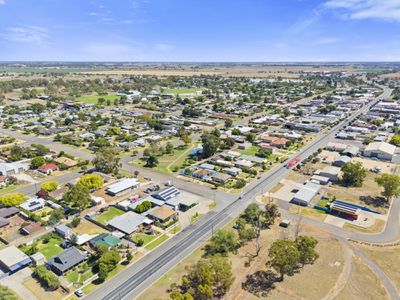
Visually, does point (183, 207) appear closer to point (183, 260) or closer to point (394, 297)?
point (183, 260)

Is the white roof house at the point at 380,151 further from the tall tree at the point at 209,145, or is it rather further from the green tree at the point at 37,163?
the green tree at the point at 37,163

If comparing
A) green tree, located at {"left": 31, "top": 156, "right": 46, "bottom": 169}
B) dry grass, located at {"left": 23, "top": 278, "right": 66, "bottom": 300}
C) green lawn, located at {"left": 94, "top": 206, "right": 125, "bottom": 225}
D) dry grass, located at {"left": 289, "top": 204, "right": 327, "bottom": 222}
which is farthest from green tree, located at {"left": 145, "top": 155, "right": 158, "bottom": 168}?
dry grass, located at {"left": 23, "top": 278, "right": 66, "bottom": 300}

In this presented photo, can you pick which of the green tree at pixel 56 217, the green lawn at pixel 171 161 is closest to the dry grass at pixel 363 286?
the green tree at pixel 56 217

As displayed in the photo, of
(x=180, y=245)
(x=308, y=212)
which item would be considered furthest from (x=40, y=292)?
(x=308, y=212)

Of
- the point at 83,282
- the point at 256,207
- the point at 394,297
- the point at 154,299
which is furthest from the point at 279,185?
the point at 83,282

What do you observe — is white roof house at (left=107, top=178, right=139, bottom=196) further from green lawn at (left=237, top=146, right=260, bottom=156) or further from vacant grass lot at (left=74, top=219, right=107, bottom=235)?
green lawn at (left=237, top=146, right=260, bottom=156)
